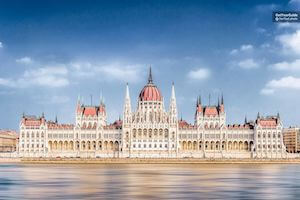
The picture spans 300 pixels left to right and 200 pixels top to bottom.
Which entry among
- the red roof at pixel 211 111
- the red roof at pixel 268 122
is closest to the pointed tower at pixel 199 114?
the red roof at pixel 211 111

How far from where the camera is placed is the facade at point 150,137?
154125 millimetres

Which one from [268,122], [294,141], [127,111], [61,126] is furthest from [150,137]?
[294,141]

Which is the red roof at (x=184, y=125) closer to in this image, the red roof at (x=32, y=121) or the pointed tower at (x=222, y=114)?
the pointed tower at (x=222, y=114)

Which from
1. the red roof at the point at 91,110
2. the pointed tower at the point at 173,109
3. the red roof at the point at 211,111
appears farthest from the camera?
the red roof at the point at 91,110

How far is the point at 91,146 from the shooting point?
519 feet

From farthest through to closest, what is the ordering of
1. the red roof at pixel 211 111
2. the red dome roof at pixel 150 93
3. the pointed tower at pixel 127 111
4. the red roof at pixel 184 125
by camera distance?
the red roof at pixel 211 111, the red dome roof at pixel 150 93, the red roof at pixel 184 125, the pointed tower at pixel 127 111

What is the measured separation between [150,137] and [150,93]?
14.0 meters

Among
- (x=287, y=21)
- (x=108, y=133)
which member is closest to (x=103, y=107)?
(x=108, y=133)

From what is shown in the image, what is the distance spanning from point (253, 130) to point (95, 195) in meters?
122

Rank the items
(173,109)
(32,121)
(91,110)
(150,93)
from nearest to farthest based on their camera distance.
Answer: (173,109), (32,121), (150,93), (91,110)

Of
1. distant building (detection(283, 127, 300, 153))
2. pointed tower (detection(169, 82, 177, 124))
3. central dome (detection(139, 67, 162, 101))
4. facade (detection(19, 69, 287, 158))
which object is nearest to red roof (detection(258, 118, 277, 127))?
facade (detection(19, 69, 287, 158))

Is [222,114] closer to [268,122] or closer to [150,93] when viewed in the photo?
[268,122]

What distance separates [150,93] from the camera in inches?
6422

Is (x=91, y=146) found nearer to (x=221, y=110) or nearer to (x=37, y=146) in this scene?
(x=37, y=146)
